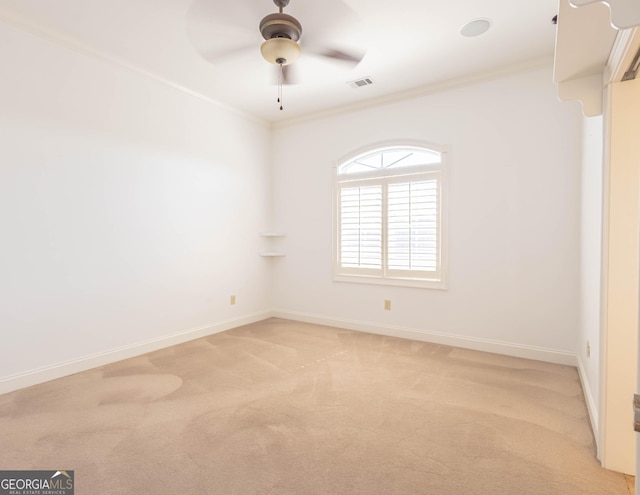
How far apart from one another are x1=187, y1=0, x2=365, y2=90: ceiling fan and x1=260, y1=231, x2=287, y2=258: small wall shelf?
8.54 feet

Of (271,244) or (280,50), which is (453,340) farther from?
(280,50)

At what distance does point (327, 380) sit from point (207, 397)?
0.95 metres

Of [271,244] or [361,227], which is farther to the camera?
[271,244]

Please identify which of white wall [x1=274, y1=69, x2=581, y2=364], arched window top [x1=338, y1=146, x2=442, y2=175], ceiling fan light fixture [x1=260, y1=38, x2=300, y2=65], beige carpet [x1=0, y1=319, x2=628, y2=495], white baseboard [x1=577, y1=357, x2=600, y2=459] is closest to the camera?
beige carpet [x1=0, y1=319, x2=628, y2=495]

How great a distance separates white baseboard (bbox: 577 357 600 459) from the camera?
2.01m

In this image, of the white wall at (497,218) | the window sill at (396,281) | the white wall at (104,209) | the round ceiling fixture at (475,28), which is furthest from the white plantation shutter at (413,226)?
the white wall at (104,209)

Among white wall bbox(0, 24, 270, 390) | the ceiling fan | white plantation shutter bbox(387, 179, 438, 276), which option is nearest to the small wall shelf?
white wall bbox(0, 24, 270, 390)

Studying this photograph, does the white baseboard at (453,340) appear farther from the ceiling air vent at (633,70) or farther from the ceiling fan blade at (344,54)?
the ceiling fan blade at (344,54)

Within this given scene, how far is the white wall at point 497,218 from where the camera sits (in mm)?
3273

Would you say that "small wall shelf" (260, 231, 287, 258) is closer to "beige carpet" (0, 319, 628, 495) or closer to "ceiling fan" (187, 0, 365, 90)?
"beige carpet" (0, 319, 628, 495)

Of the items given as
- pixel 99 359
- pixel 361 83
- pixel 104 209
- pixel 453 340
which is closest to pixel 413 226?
pixel 453 340

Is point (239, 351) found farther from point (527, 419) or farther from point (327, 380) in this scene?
point (527, 419)

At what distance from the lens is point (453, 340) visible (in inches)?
151

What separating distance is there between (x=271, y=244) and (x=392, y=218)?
1904mm
